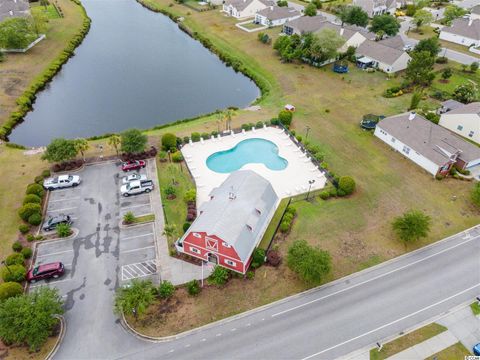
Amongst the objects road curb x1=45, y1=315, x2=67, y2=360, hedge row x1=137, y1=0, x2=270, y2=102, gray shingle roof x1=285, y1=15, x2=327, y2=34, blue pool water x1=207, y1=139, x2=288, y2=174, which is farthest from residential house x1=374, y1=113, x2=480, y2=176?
road curb x1=45, y1=315, x2=67, y2=360

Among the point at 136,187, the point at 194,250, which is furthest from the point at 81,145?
the point at 194,250

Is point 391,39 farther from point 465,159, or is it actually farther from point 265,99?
point 465,159

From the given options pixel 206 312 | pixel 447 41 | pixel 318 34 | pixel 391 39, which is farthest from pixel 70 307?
pixel 447 41

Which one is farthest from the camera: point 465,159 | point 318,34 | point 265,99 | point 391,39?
point 391,39

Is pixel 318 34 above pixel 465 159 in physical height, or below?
above

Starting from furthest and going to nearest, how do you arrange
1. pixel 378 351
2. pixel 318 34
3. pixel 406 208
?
1. pixel 318 34
2. pixel 406 208
3. pixel 378 351

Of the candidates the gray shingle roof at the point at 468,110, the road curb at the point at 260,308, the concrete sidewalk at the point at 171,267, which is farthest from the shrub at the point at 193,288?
the gray shingle roof at the point at 468,110
